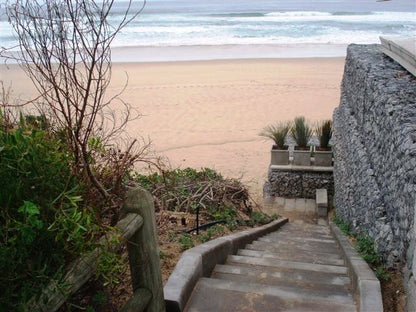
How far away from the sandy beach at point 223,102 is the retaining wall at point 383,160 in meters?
3.91

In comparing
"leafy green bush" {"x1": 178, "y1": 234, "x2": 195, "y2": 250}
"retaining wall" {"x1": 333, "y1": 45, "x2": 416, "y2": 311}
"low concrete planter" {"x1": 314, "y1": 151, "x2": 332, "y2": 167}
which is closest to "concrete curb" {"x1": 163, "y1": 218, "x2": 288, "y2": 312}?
"leafy green bush" {"x1": 178, "y1": 234, "x2": 195, "y2": 250}

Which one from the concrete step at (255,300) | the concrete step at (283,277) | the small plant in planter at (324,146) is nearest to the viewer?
the concrete step at (255,300)

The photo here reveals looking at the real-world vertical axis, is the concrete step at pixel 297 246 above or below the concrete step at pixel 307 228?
above

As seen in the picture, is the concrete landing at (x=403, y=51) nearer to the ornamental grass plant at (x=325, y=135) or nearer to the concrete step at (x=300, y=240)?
the concrete step at (x=300, y=240)

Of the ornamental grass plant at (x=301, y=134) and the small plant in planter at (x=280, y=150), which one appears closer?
the small plant in planter at (x=280, y=150)

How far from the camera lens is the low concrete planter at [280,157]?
372 inches

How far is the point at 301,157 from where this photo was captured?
9430 millimetres

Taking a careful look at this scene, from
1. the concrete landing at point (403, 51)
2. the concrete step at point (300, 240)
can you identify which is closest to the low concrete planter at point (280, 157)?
the concrete landing at point (403, 51)

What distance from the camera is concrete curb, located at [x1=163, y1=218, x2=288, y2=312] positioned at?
8.64ft

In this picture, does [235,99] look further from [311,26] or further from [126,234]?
[311,26]

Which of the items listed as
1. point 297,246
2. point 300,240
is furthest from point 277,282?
A: point 300,240

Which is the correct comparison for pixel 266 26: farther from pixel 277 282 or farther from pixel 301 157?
pixel 277 282

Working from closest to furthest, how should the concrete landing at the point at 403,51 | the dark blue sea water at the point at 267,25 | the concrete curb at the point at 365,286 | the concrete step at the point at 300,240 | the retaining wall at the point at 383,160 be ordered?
the concrete curb at the point at 365,286 < the retaining wall at the point at 383,160 < the concrete landing at the point at 403,51 < the concrete step at the point at 300,240 < the dark blue sea water at the point at 267,25

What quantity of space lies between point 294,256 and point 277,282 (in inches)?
52.3
